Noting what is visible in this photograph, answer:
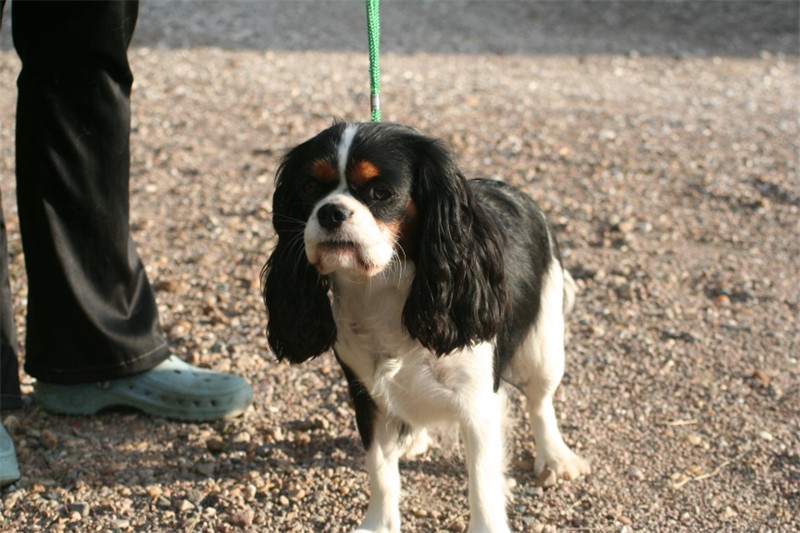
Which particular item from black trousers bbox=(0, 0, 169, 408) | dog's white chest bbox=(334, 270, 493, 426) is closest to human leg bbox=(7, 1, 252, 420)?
black trousers bbox=(0, 0, 169, 408)

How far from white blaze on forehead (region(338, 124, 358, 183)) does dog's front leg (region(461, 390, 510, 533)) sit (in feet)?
2.56

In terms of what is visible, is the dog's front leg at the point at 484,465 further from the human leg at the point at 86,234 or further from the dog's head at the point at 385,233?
the human leg at the point at 86,234

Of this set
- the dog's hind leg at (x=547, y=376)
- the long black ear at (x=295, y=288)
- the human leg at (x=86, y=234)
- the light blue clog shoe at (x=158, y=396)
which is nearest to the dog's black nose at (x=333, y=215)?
the long black ear at (x=295, y=288)

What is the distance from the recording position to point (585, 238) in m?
5.49

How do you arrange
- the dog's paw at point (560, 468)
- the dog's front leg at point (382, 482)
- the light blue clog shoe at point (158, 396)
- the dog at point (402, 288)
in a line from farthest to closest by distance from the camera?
the light blue clog shoe at point (158, 396)
the dog's paw at point (560, 468)
the dog's front leg at point (382, 482)
the dog at point (402, 288)

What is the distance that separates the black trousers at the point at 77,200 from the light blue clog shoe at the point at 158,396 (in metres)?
0.08

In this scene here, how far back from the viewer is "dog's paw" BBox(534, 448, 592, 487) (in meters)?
3.37

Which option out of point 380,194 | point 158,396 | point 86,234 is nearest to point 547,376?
point 380,194

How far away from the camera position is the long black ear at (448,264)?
268 centimetres

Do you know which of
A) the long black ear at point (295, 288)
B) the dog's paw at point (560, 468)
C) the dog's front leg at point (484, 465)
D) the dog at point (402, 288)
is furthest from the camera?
the dog's paw at point (560, 468)

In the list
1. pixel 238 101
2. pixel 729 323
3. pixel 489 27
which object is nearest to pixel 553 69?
pixel 489 27

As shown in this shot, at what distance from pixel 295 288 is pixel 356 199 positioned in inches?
16.7

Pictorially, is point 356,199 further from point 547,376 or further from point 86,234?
point 86,234

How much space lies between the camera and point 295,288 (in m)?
2.88
